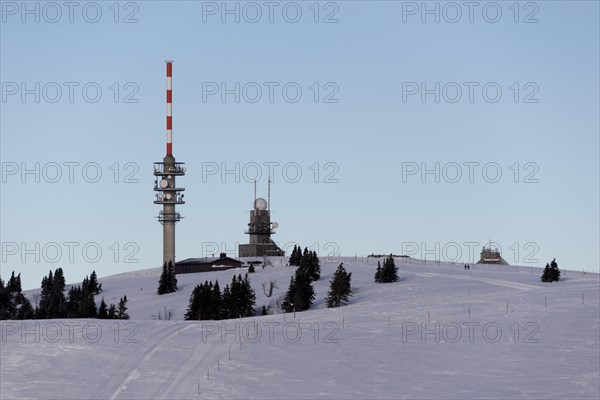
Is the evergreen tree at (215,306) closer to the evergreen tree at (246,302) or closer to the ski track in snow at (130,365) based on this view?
the evergreen tree at (246,302)

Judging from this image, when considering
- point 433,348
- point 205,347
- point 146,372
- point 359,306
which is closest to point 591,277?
point 359,306

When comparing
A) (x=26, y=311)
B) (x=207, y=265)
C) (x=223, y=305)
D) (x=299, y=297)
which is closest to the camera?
(x=223, y=305)

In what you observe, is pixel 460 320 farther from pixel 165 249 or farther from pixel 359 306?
pixel 165 249

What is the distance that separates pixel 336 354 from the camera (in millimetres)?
70875

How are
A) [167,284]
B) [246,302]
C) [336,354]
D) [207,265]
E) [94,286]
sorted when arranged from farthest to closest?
[207,265]
[94,286]
[167,284]
[246,302]
[336,354]

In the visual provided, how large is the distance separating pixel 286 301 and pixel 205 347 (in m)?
33.5

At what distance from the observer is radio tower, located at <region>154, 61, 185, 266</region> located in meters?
170

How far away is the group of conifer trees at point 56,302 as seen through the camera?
110m

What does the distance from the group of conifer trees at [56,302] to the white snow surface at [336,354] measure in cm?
2760

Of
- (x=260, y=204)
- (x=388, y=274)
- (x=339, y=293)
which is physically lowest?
(x=339, y=293)

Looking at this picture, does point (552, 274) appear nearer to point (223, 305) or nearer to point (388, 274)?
point (388, 274)

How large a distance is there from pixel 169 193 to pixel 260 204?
1603 centimetres

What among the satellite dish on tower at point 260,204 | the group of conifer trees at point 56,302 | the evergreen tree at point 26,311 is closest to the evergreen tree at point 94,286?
the group of conifer trees at point 56,302

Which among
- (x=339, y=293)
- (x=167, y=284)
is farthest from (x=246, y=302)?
(x=167, y=284)
